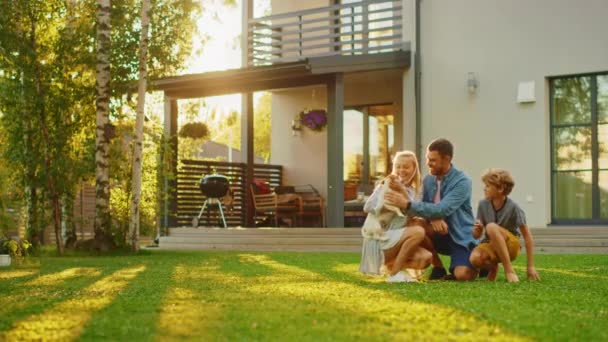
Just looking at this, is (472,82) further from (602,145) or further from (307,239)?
(307,239)

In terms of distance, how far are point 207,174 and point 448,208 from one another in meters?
11.0

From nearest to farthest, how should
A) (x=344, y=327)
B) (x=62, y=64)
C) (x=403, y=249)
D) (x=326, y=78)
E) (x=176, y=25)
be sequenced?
(x=344, y=327)
(x=403, y=249)
(x=62, y=64)
(x=176, y=25)
(x=326, y=78)

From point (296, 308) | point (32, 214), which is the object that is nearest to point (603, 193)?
point (32, 214)

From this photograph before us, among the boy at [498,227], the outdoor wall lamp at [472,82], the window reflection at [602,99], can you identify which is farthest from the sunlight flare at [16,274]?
the window reflection at [602,99]

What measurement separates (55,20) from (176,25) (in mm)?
1787

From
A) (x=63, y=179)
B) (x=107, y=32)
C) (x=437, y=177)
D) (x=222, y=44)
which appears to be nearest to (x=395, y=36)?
(x=222, y=44)

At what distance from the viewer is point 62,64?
1189cm

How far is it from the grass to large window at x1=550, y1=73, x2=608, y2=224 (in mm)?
6232

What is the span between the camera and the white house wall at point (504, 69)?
1329 cm

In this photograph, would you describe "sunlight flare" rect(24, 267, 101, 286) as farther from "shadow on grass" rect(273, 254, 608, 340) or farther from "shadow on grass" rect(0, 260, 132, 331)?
"shadow on grass" rect(273, 254, 608, 340)

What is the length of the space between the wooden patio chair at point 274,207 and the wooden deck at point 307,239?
1.46m

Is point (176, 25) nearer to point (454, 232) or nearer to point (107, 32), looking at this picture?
point (107, 32)

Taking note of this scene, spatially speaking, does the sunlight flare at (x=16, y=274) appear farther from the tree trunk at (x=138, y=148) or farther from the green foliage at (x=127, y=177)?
the green foliage at (x=127, y=177)

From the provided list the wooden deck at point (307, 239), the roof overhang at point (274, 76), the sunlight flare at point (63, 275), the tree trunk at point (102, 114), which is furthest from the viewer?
the roof overhang at point (274, 76)
